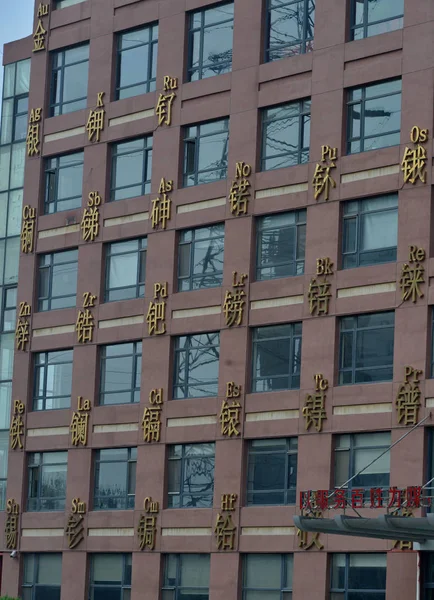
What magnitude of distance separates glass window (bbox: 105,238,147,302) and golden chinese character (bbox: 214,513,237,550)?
8219 millimetres

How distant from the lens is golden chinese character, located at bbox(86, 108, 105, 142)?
52000 millimetres

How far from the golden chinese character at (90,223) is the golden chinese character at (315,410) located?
10956 millimetres

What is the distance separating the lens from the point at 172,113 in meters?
49.8

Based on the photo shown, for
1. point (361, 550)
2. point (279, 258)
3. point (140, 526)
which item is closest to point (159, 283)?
point (279, 258)

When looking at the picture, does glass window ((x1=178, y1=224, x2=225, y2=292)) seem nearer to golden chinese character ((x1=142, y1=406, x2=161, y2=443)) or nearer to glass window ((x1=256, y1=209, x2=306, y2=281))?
glass window ((x1=256, y1=209, x2=306, y2=281))

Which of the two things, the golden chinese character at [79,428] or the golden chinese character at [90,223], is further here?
the golden chinese character at [90,223]

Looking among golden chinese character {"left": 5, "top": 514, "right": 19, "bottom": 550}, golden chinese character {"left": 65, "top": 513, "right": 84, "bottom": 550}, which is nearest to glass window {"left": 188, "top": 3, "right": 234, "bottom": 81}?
golden chinese character {"left": 65, "top": 513, "right": 84, "bottom": 550}

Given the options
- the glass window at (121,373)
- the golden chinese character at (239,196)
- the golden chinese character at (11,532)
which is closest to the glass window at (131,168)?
the golden chinese character at (239,196)

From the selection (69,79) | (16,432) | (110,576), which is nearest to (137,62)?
(69,79)

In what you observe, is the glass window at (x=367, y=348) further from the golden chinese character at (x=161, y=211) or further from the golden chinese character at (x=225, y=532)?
the golden chinese character at (x=161, y=211)

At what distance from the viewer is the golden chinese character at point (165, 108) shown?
4991 centimetres

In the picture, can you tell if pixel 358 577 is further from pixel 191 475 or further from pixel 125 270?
pixel 125 270

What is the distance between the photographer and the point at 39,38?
181ft

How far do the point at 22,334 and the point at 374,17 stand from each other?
16.7 metres
